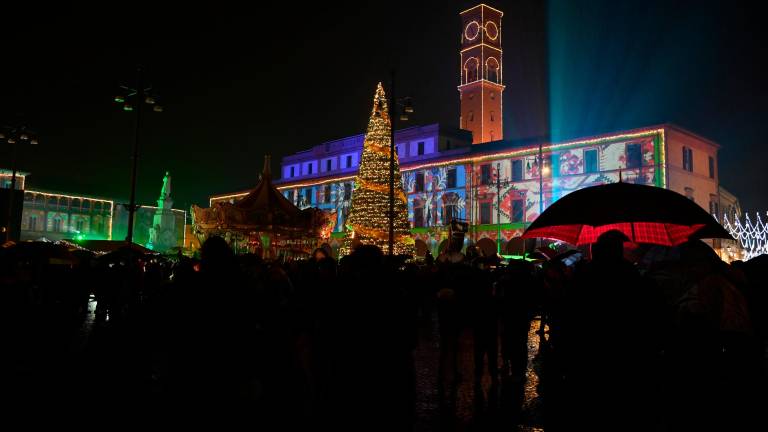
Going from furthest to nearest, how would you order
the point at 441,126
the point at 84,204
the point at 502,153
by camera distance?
the point at 84,204 → the point at 441,126 → the point at 502,153

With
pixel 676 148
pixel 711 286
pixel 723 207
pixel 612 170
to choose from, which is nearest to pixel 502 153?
pixel 612 170

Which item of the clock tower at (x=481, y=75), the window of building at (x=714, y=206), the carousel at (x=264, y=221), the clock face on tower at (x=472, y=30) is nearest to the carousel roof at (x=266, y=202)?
the carousel at (x=264, y=221)

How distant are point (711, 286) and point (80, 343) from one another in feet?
36.1

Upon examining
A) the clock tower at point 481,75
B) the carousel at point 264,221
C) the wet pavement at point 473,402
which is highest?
the clock tower at point 481,75

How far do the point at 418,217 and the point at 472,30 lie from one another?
2373cm

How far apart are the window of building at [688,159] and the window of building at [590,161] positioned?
5.84 metres

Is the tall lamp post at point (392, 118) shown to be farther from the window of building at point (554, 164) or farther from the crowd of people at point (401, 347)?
the window of building at point (554, 164)

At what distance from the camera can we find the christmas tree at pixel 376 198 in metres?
28.9

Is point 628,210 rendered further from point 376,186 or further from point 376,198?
point 376,186

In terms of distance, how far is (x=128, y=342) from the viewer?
1230 centimetres

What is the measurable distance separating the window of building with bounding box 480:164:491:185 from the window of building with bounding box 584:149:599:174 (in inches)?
332

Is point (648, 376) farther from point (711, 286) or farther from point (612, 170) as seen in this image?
point (612, 170)

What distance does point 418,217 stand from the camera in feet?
186

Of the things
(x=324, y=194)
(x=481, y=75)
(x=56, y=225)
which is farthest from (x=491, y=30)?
(x=56, y=225)
